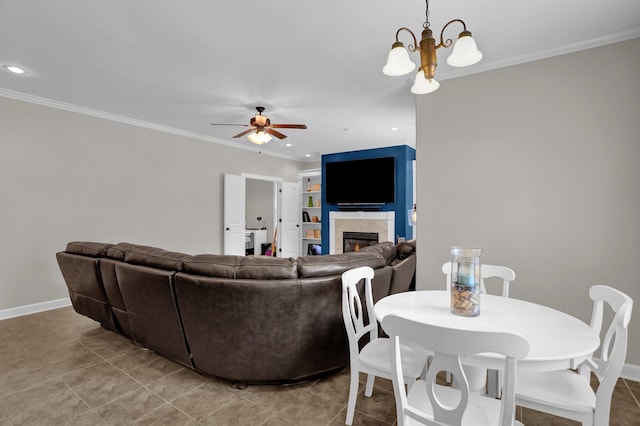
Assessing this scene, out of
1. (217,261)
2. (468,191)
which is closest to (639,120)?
(468,191)

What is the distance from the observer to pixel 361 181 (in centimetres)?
643

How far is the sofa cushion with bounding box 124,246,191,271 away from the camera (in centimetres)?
225

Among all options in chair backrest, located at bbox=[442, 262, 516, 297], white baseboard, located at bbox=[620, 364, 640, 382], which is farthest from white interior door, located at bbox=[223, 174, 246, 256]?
white baseboard, located at bbox=[620, 364, 640, 382]

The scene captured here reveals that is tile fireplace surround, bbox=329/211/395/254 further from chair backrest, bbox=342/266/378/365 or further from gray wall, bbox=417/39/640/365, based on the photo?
chair backrest, bbox=342/266/378/365

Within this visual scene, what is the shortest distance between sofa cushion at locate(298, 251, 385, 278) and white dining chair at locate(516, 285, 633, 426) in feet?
3.72

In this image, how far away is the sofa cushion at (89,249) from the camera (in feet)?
9.29

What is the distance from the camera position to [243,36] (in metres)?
2.48

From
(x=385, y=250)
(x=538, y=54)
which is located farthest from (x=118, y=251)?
(x=538, y=54)

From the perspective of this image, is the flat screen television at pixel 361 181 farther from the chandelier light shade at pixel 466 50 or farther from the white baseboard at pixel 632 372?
the chandelier light shade at pixel 466 50

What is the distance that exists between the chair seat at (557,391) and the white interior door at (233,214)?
17.0 ft

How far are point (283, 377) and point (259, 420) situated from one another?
329mm

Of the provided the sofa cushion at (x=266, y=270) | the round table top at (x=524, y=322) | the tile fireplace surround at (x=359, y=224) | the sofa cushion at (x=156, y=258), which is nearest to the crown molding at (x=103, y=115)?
the tile fireplace surround at (x=359, y=224)

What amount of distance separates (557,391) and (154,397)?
230cm

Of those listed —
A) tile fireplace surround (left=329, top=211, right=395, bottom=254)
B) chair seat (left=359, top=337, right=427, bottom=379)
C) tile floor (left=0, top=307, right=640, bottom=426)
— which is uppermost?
tile fireplace surround (left=329, top=211, right=395, bottom=254)
